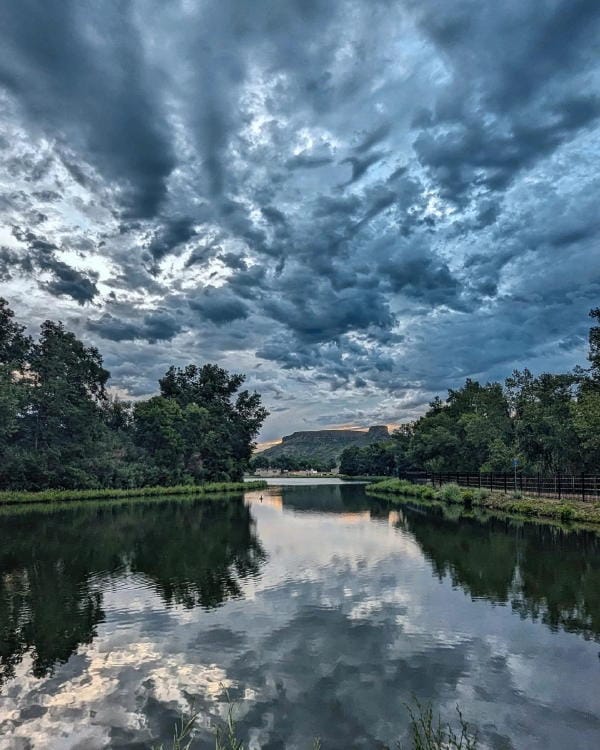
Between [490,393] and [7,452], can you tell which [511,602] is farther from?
[490,393]

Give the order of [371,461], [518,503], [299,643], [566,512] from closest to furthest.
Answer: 1. [299,643]
2. [566,512]
3. [518,503]
4. [371,461]

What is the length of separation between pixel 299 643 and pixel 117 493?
201 ft

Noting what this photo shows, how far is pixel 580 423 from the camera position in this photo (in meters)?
41.8

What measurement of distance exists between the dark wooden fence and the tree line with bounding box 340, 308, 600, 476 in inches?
127

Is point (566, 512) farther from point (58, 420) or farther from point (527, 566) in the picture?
point (58, 420)

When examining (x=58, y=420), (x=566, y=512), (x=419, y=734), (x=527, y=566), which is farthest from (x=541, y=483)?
(x=58, y=420)

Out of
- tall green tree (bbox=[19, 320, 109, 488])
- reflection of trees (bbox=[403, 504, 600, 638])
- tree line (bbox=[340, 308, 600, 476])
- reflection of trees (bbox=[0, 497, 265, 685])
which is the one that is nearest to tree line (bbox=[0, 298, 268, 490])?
tall green tree (bbox=[19, 320, 109, 488])

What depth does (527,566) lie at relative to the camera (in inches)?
814

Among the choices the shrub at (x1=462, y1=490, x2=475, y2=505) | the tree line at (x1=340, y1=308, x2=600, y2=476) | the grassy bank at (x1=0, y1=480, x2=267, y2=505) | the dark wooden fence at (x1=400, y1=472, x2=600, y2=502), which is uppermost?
the tree line at (x1=340, y1=308, x2=600, y2=476)

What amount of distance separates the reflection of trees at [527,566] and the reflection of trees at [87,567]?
349 inches

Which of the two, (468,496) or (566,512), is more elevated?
(566,512)

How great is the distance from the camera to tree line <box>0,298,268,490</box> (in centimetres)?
6262

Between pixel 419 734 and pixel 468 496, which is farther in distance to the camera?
pixel 468 496

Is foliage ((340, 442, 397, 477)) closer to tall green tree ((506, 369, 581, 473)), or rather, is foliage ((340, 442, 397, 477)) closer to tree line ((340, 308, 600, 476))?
tree line ((340, 308, 600, 476))
